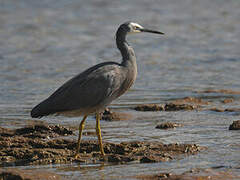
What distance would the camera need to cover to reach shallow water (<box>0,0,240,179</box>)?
26.2 ft

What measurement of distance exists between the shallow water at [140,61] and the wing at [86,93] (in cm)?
74

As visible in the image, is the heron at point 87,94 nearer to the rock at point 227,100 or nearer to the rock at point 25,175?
the rock at point 25,175

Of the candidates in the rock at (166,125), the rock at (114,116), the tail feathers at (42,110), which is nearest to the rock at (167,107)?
the rock at (114,116)

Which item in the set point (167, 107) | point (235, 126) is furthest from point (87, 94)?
point (167, 107)

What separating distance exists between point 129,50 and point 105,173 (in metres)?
2.09

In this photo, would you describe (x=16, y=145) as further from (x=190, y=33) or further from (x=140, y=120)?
(x=190, y=33)

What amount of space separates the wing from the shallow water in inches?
29.0

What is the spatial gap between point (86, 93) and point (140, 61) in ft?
26.6

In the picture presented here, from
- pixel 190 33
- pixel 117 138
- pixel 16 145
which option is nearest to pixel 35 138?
pixel 16 145

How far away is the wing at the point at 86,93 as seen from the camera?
7.59m

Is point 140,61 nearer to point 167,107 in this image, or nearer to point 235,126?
point 167,107

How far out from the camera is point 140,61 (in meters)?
15.7

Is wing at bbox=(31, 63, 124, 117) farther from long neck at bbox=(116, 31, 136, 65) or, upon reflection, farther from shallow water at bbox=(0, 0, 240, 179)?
shallow water at bbox=(0, 0, 240, 179)

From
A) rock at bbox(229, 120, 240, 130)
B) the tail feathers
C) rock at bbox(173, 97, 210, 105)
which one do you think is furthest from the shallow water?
the tail feathers
